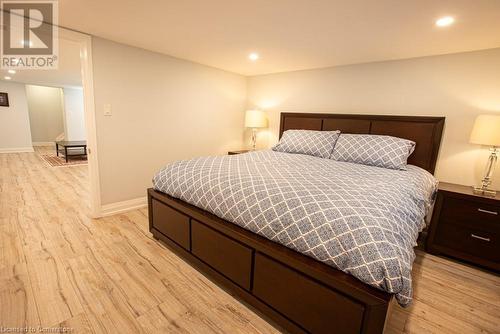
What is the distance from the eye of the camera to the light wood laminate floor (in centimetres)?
144

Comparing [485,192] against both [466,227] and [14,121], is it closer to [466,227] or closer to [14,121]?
[466,227]

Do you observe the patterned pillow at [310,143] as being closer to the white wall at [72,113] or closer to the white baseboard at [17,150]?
the white wall at [72,113]

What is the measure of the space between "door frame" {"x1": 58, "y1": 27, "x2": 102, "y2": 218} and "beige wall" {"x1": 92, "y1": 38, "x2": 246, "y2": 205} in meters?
0.05

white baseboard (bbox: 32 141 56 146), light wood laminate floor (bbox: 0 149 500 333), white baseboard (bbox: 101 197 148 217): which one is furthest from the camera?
white baseboard (bbox: 32 141 56 146)

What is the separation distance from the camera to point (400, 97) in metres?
2.82

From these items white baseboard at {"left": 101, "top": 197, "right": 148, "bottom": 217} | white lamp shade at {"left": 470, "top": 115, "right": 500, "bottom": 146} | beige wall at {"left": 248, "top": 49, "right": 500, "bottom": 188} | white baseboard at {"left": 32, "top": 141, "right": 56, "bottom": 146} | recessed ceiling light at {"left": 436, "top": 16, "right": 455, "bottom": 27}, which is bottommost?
white baseboard at {"left": 101, "top": 197, "right": 148, "bottom": 217}

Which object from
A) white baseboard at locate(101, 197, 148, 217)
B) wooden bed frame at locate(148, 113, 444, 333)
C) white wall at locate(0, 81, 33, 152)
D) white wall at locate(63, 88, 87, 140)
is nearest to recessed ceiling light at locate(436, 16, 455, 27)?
wooden bed frame at locate(148, 113, 444, 333)

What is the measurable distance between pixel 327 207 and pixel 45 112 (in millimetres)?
10397

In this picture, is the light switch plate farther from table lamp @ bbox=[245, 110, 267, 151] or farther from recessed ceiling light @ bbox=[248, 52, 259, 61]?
table lamp @ bbox=[245, 110, 267, 151]

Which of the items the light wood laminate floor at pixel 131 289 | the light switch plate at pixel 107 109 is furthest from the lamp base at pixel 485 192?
the light switch plate at pixel 107 109

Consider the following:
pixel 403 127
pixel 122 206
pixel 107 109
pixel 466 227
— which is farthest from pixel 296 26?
pixel 122 206

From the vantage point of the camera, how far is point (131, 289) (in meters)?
1.69

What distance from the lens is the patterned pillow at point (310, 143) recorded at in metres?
2.92

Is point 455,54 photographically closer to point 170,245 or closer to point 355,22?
point 355,22
